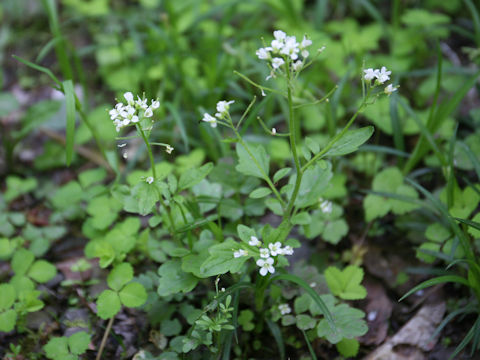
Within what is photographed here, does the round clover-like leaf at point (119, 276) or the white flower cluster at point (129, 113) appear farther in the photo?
the round clover-like leaf at point (119, 276)

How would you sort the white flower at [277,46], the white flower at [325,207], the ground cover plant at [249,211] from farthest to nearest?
the white flower at [325,207] < the ground cover plant at [249,211] < the white flower at [277,46]

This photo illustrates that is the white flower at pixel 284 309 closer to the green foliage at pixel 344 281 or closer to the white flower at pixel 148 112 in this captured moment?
the green foliage at pixel 344 281

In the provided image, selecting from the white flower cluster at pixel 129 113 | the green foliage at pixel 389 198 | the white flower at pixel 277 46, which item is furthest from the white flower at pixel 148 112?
the green foliage at pixel 389 198

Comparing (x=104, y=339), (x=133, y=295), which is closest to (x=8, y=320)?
(x=104, y=339)

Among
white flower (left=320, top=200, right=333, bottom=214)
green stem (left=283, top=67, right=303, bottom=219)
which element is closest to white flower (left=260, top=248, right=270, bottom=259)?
green stem (left=283, top=67, right=303, bottom=219)

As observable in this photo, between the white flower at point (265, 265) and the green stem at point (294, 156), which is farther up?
the green stem at point (294, 156)

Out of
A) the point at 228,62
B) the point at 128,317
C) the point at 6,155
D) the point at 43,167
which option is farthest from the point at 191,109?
the point at 128,317

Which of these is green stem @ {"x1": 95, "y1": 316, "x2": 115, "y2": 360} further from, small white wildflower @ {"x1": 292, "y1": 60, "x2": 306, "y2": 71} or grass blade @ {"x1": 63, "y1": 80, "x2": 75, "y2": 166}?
small white wildflower @ {"x1": 292, "y1": 60, "x2": 306, "y2": 71}
